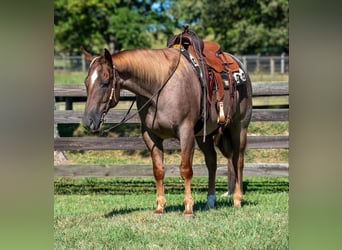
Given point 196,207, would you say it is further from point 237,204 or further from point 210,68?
point 210,68

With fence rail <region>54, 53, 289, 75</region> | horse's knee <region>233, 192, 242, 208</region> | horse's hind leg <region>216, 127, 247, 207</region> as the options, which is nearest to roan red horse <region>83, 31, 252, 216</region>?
horse's hind leg <region>216, 127, 247, 207</region>

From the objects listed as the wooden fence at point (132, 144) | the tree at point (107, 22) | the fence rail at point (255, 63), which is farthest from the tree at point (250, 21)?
the wooden fence at point (132, 144)

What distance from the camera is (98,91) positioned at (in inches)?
213

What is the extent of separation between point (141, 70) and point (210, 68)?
1.15m

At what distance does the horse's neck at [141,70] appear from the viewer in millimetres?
5715

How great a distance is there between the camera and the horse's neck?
5.71 meters

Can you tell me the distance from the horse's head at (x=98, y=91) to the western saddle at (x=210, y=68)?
1.30 metres

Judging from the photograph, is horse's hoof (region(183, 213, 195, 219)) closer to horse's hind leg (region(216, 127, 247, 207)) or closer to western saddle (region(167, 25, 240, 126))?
western saddle (region(167, 25, 240, 126))

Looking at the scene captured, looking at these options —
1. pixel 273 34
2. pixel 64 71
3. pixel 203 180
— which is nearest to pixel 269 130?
pixel 203 180

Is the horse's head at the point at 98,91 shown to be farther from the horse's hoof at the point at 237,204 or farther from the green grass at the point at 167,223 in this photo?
the horse's hoof at the point at 237,204

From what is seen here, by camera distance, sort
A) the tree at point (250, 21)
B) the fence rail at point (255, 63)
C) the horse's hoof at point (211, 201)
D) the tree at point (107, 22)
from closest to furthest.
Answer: the horse's hoof at point (211, 201) < the tree at point (250, 21) < the tree at point (107, 22) < the fence rail at point (255, 63)
